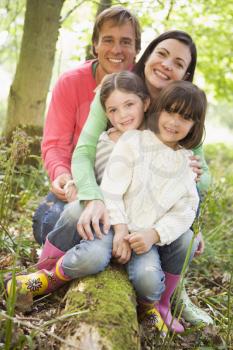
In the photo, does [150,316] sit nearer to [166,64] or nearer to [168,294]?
[168,294]

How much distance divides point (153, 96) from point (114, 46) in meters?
0.55

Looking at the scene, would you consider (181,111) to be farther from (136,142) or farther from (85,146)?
(85,146)

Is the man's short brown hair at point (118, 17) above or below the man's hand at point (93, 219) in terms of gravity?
above

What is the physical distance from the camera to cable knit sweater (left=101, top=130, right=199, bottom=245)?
2.37 metres

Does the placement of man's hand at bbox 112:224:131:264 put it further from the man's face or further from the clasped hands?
the man's face

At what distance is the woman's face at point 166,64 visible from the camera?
2.70 m

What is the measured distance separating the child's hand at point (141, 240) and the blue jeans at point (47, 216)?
62 centimetres

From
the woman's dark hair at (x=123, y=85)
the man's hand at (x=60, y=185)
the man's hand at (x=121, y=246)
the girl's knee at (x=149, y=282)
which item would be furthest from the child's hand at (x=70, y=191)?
the girl's knee at (x=149, y=282)

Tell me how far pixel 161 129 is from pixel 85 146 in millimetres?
490

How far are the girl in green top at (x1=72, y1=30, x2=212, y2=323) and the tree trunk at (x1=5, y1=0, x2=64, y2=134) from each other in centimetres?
156

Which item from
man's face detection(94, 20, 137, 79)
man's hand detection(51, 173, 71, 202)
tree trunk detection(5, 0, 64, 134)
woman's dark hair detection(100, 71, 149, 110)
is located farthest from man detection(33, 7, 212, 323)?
tree trunk detection(5, 0, 64, 134)

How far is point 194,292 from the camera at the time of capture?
3.06 m

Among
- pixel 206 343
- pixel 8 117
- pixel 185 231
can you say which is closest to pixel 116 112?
pixel 185 231

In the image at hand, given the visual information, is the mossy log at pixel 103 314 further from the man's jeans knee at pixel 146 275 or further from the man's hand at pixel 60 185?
the man's hand at pixel 60 185
